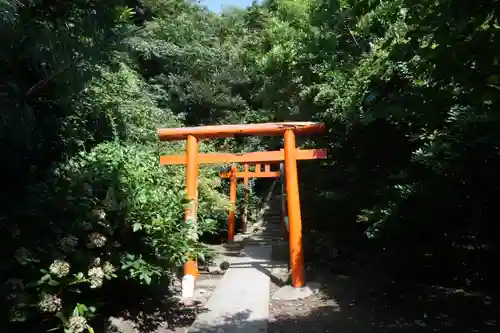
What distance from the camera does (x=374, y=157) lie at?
6.54m

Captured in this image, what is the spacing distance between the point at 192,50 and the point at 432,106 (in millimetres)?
11855

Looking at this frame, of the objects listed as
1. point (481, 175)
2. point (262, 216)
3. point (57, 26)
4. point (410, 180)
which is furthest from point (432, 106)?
point (262, 216)

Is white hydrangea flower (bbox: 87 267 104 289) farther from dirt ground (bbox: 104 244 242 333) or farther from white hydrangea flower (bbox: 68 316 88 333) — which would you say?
dirt ground (bbox: 104 244 242 333)

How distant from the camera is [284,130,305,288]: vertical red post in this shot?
283 inches

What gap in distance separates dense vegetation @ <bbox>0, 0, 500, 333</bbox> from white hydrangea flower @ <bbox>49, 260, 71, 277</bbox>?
0.06 feet

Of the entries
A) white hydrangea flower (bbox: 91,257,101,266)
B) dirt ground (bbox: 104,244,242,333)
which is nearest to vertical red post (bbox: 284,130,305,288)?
dirt ground (bbox: 104,244,242,333)

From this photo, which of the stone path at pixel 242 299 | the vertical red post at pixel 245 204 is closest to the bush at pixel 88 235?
the stone path at pixel 242 299

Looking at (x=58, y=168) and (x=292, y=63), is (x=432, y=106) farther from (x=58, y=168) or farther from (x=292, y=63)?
(x=292, y=63)

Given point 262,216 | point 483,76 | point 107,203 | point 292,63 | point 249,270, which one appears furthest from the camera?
point 262,216

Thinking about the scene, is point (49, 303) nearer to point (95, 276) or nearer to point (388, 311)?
point (95, 276)

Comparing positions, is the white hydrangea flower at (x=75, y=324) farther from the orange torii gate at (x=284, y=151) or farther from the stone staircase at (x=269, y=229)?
the stone staircase at (x=269, y=229)

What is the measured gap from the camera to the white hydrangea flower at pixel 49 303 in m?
3.38

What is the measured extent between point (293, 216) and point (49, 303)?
185 inches

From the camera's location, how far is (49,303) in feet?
11.2
